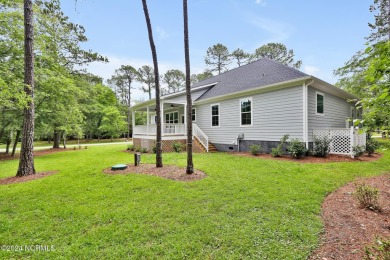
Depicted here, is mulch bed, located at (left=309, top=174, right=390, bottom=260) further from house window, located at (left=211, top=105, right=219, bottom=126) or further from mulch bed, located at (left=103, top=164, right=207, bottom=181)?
house window, located at (left=211, top=105, right=219, bottom=126)

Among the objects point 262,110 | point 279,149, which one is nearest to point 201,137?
point 262,110

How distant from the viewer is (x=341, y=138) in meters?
8.44

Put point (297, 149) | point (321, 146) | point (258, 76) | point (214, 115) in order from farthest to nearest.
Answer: point (214, 115), point (258, 76), point (321, 146), point (297, 149)

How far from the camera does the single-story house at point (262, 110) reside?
8.74 metres

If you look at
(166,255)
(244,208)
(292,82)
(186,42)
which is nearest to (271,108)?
(292,82)

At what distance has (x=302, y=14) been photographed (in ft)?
37.2

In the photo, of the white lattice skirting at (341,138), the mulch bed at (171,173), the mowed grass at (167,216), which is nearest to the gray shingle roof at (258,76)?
the white lattice skirting at (341,138)

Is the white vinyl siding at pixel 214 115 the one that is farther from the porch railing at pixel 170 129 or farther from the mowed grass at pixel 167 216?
the mowed grass at pixel 167 216

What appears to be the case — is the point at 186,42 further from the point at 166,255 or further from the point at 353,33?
the point at 353,33

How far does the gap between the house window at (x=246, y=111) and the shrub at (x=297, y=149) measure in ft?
9.38

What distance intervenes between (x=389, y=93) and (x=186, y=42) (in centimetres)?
499

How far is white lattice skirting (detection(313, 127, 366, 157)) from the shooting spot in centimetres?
809

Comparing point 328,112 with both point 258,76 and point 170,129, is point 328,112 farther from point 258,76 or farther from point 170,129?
point 170,129

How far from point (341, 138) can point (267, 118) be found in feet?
10.9
